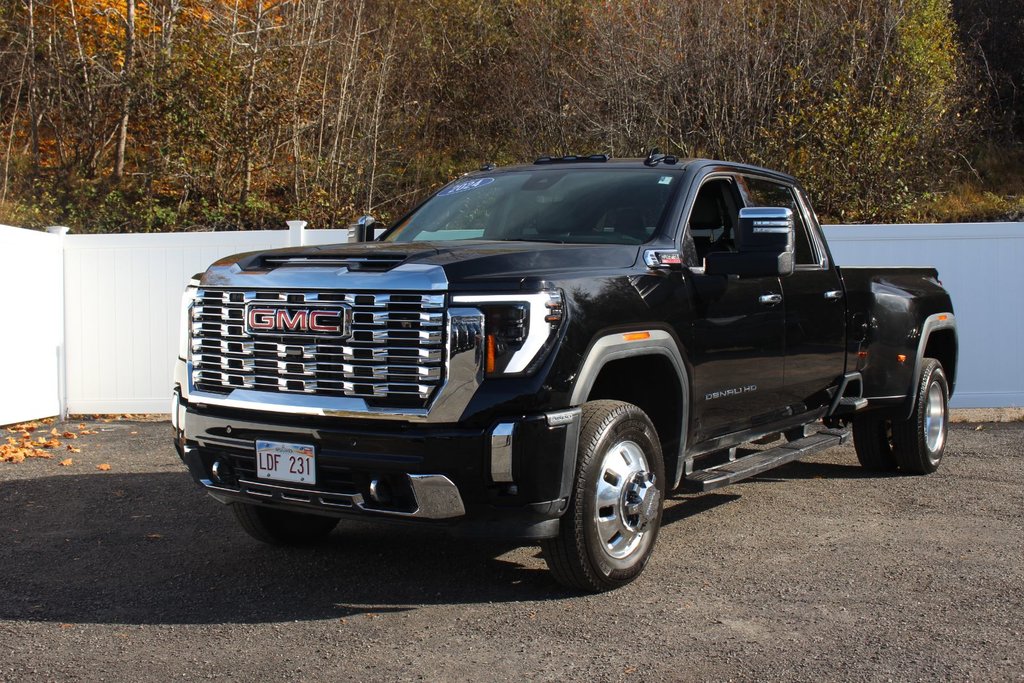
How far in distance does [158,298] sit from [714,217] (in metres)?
6.83

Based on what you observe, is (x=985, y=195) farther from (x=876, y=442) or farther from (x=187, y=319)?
(x=187, y=319)

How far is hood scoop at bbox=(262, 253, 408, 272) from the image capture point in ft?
15.5

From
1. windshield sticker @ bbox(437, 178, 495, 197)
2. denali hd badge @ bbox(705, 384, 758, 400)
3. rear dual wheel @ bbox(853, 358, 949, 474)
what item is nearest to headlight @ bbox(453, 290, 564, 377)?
denali hd badge @ bbox(705, 384, 758, 400)

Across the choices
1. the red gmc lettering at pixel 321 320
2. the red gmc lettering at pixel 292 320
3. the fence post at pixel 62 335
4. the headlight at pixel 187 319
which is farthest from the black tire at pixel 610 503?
the fence post at pixel 62 335

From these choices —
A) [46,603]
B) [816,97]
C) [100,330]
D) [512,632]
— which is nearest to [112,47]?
[100,330]

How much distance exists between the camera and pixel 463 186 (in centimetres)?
671

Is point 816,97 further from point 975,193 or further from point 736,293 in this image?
point 736,293

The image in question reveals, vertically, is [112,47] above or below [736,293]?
above

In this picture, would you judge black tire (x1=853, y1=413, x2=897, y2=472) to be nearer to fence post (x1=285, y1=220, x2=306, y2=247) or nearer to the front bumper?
the front bumper

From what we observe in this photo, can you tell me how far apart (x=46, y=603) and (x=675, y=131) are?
13.0m

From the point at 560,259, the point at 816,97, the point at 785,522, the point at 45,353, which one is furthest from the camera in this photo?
the point at 816,97

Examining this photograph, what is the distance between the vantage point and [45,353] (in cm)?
1091

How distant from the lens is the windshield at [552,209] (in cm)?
582

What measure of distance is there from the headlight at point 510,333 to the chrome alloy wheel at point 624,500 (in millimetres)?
656
